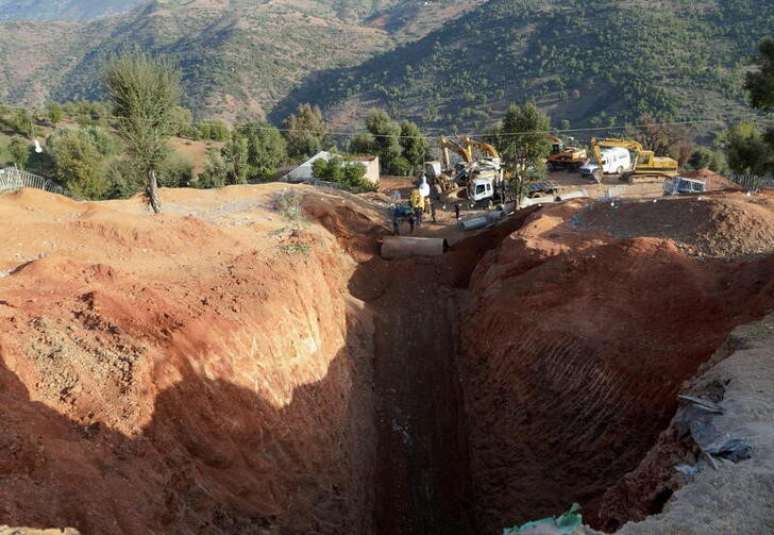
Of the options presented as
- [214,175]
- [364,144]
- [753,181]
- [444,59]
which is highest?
[444,59]

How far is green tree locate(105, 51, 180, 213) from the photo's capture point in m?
22.0

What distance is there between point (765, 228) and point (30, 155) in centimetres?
5732

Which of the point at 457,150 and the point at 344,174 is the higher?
the point at 457,150

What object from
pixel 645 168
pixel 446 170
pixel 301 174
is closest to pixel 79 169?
pixel 301 174

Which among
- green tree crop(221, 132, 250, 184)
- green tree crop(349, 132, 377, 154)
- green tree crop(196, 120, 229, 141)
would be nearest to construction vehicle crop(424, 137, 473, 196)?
green tree crop(349, 132, 377, 154)

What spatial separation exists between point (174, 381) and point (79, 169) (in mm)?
34928

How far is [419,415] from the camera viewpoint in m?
16.9

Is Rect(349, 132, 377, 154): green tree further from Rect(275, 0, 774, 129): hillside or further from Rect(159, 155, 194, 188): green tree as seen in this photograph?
Rect(275, 0, 774, 129): hillside

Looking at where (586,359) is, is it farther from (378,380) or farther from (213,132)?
(213,132)

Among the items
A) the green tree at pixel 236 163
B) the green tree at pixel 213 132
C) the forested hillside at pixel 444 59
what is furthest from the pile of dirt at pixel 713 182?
the green tree at pixel 213 132

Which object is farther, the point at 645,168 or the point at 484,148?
the point at 645,168

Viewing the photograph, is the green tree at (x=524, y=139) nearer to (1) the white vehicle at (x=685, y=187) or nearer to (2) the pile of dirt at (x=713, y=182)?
(1) the white vehicle at (x=685, y=187)

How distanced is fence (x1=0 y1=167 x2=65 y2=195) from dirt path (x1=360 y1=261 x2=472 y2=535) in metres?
26.9

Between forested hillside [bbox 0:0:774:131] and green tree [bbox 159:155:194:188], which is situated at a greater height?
forested hillside [bbox 0:0:774:131]
